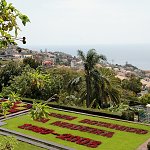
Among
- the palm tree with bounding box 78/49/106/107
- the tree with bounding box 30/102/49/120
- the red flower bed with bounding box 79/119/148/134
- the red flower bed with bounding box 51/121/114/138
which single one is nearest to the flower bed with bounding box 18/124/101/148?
the red flower bed with bounding box 51/121/114/138

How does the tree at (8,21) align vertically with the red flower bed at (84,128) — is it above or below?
above

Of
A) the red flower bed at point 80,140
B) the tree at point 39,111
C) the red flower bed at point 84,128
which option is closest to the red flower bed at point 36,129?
the red flower bed at point 80,140

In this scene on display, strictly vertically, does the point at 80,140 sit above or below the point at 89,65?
below

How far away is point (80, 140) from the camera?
671 inches

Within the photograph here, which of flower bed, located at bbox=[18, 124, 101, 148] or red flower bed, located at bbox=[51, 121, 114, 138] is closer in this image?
flower bed, located at bbox=[18, 124, 101, 148]

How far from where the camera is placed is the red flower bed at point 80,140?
1642cm

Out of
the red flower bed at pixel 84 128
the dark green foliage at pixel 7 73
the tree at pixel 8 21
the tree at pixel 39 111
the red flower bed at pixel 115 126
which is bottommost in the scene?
the red flower bed at pixel 84 128

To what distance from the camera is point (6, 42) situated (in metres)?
3.64

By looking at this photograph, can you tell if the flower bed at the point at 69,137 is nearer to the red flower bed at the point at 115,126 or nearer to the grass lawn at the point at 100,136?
the grass lawn at the point at 100,136

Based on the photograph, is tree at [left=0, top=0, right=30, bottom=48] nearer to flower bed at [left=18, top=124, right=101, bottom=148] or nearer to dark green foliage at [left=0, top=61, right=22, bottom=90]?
flower bed at [left=18, top=124, right=101, bottom=148]

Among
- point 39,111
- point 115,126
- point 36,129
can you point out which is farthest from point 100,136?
point 39,111

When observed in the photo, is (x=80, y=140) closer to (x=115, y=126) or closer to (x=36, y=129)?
(x=36, y=129)

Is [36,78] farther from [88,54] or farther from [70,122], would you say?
[88,54]

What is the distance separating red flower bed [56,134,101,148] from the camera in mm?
16419
